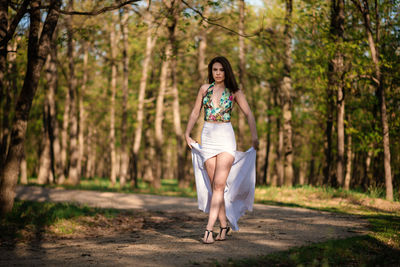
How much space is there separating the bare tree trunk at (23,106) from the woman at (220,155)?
4556 millimetres

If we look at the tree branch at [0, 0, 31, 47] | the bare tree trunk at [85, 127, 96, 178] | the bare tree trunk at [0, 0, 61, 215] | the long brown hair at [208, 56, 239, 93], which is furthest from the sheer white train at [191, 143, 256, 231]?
the bare tree trunk at [85, 127, 96, 178]

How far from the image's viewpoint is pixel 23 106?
358 inches

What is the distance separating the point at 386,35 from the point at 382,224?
938 centimetres

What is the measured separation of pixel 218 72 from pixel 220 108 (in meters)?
0.50

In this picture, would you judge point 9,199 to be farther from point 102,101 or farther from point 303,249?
point 102,101

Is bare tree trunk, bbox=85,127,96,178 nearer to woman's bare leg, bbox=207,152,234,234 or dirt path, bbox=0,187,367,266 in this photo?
dirt path, bbox=0,187,367,266

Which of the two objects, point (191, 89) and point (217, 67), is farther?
point (191, 89)

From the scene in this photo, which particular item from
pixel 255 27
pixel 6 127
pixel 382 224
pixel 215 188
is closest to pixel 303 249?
pixel 215 188

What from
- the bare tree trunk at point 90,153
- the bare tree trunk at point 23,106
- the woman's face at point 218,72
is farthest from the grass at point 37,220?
the bare tree trunk at point 90,153

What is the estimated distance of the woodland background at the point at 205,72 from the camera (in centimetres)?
978

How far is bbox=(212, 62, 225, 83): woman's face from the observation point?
590cm

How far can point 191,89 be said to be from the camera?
28.8m

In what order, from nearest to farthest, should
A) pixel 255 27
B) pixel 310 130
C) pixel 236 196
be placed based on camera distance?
pixel 236 196
pixel 255 27
pixel 310 130

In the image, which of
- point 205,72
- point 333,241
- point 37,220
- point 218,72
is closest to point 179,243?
point 333,241
